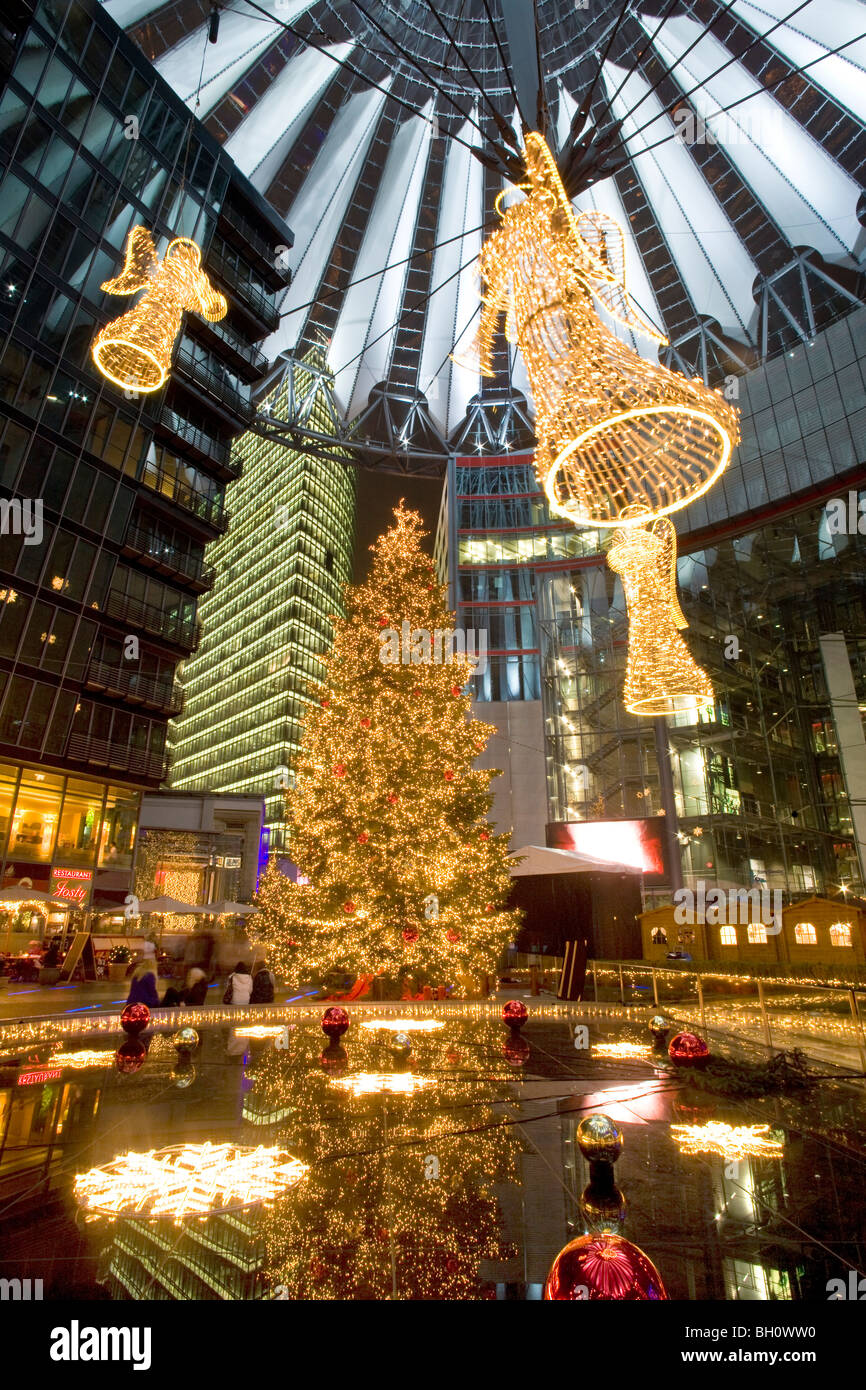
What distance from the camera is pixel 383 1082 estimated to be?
8039 mm

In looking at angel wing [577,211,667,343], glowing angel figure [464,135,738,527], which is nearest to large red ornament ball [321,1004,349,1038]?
glowing angel figure [464,135,738,527]

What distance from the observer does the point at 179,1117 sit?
6.34 m

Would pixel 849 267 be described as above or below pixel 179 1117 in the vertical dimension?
above

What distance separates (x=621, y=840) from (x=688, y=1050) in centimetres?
2821

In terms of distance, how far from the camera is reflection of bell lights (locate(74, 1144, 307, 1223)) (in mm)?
4270

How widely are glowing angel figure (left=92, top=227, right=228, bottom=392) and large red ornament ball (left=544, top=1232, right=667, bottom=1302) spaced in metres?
9.41

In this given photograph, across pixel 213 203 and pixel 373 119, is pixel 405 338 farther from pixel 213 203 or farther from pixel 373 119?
pixel 213 203

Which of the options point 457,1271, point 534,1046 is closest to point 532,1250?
point 457,1271

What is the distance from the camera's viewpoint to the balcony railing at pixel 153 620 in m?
30.3

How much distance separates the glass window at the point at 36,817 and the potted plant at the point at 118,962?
4.63 metres

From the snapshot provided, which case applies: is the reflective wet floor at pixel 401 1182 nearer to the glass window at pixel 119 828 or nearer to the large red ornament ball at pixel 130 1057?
the large red ornament ball at pixel 130 1057

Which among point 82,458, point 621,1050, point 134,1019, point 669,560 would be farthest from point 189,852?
point 669,560

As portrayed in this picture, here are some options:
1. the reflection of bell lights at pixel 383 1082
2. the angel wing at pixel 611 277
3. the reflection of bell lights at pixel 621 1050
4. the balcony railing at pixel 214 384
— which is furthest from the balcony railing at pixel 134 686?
the angel wing at pixel 611 277

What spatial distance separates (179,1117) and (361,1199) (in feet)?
9.06
